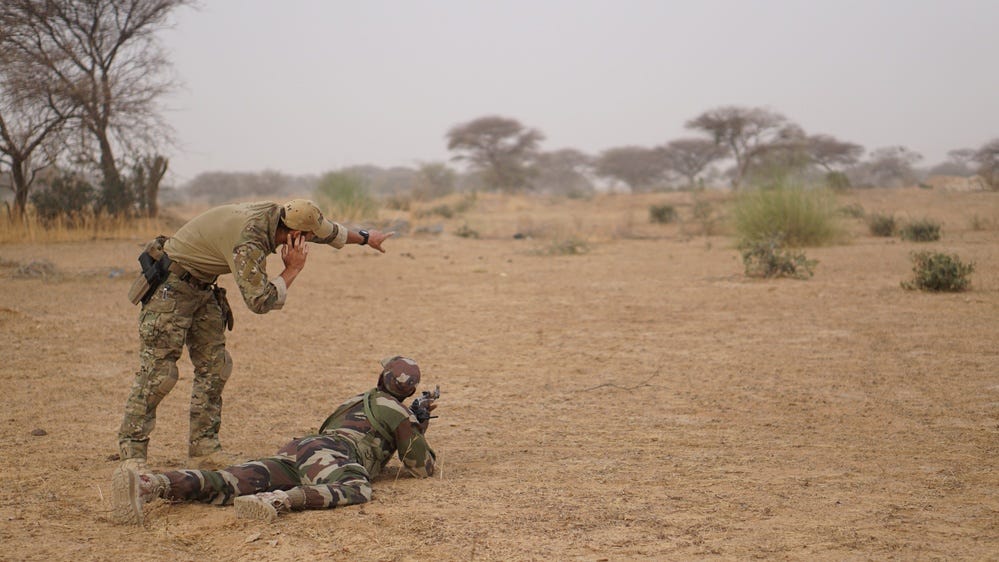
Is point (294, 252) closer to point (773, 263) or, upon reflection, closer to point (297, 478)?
point (297, 478)

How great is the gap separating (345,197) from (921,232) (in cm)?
1341

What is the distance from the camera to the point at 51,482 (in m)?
4.61

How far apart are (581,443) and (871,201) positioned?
26.7m

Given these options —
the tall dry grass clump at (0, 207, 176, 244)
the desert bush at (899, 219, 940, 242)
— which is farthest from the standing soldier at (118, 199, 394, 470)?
the desert bush at (899, 219, 940, 242)

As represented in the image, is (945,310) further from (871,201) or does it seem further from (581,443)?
(871,201)

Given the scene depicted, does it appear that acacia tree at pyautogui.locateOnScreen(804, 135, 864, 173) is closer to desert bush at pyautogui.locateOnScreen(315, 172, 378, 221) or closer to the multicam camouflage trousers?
desert bush at pyautogui.locateOnScreen(315, 172, 378, 221)

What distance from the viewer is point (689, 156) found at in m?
52.2

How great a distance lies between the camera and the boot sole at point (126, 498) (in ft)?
12.6

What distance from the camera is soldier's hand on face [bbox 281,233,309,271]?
450cm

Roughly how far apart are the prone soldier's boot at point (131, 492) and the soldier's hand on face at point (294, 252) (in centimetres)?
117

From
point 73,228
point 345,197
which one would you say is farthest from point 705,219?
point 73,228

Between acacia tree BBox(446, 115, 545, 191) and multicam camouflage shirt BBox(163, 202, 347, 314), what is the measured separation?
1710 inches

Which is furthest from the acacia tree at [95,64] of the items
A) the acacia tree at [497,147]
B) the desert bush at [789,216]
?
the acacia tree at [497,147]

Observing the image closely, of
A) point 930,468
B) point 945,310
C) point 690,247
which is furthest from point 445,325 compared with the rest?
point 690,247
